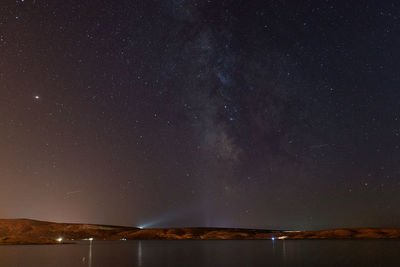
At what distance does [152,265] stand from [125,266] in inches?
190

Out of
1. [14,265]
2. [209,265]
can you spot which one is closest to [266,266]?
[209,265]

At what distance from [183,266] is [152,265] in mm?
5457

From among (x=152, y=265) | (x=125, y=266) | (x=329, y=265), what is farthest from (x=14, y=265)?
(x=329, y=265)

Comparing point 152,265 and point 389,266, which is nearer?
point 389,266

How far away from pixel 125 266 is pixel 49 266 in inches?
437

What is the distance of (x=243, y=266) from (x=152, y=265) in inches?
574

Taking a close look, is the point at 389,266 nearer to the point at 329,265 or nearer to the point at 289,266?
the point at 329,265

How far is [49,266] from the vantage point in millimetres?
53844

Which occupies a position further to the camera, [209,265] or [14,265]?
[209,265]

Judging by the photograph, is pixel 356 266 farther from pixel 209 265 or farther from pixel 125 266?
pixel 125 266

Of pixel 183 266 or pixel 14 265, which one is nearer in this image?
pixel 14 265

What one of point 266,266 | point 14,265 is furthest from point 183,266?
point 14,265

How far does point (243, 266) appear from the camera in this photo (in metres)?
53.9

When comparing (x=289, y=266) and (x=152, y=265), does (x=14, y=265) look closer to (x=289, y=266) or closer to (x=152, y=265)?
(x=152, y=265)
